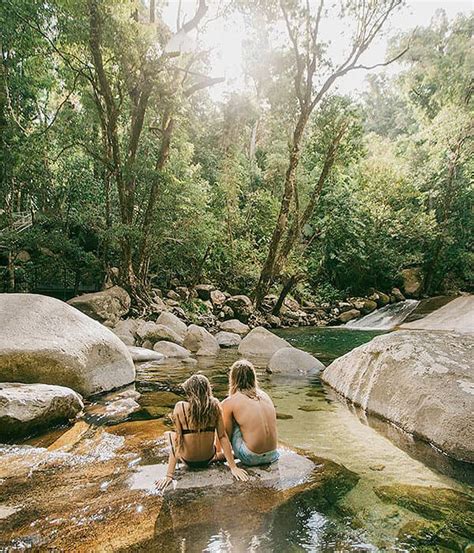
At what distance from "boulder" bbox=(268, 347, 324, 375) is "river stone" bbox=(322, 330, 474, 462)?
5.28ft

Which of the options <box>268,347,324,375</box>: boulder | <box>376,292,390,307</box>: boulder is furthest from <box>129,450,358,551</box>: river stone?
<box>376,292,390,307</box>: boulder

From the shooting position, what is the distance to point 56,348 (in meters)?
5.49

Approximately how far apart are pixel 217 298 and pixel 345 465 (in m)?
13.5

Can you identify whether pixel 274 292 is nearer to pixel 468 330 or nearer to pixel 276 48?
pixel 468 330

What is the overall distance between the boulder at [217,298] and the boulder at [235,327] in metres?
1.95

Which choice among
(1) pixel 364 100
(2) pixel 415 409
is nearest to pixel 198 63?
(2) pixel 415 409

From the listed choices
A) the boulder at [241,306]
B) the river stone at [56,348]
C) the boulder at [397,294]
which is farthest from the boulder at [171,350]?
the boulder at [397,294]

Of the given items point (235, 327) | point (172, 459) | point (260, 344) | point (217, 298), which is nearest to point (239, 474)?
point (172, 459)

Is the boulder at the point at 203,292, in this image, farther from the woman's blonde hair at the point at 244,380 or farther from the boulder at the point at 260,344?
the woman's blonde hair at the point at 244,380

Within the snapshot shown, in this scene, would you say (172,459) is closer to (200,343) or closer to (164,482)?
(164,482)

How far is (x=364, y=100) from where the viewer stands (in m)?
47.9

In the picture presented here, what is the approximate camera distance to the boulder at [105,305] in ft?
37.9

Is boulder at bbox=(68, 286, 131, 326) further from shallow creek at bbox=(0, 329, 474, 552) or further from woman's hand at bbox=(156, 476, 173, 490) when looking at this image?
woman's hand at bbox=(156, 476, 173, 490)

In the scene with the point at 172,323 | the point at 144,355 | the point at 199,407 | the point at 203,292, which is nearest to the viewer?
the point at 199,407
